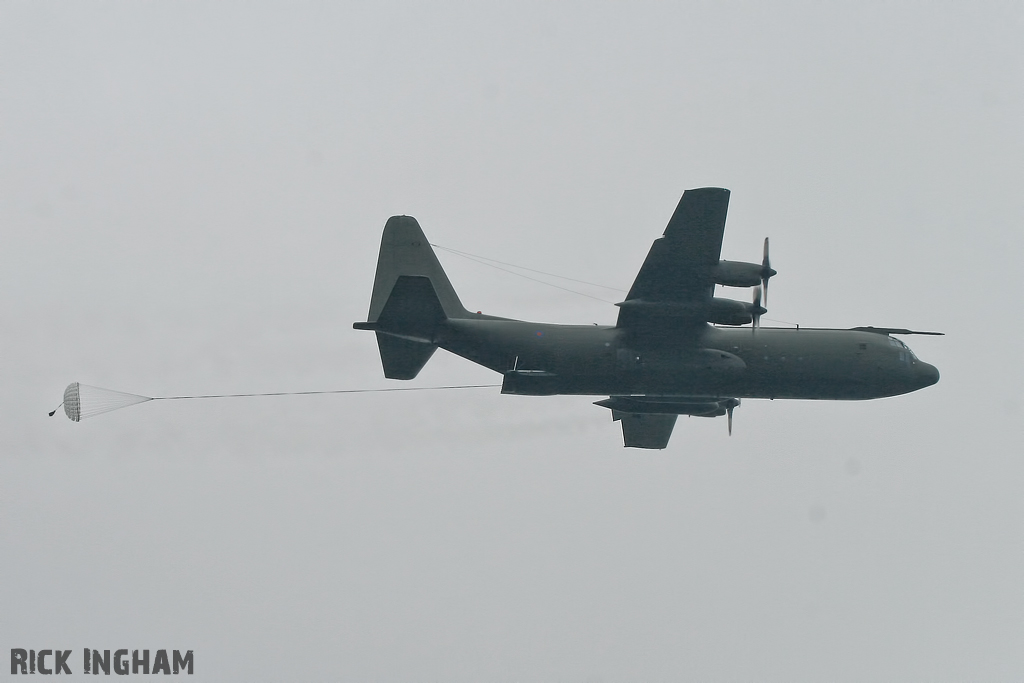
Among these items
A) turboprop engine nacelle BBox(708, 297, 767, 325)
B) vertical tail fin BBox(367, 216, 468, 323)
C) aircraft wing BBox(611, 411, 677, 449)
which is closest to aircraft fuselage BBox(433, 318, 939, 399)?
turboprop engine nacelle BBox(708, 297, 767, 325)

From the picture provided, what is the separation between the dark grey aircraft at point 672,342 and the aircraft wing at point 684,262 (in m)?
0.02

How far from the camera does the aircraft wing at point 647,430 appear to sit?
25359mm

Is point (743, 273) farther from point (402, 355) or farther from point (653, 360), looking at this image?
point (402, 355)

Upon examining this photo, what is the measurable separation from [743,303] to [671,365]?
2090mm

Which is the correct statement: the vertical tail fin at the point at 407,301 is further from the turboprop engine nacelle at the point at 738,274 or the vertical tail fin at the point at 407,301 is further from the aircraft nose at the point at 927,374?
the aircraft nose at the point at 927,374

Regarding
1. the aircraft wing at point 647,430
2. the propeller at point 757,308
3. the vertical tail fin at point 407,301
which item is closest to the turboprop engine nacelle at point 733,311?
the propeller at point 757,308

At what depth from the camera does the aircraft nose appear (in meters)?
23.0

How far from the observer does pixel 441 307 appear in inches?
835

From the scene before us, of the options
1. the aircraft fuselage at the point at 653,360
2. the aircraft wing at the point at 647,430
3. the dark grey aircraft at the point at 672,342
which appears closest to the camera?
the dark grey aircraft at the point at 672,342

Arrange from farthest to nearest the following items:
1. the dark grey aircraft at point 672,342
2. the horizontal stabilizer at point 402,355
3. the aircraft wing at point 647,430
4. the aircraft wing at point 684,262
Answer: the aircraft wing at point 647,430 < the horizontal stabilizer at point 402,355 < the dark grey aircraft at point 672,342 < the aircraft wing at point 684,262

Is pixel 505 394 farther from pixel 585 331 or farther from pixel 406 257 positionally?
pixel 406 257

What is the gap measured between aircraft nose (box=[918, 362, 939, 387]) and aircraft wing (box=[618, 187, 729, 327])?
585 cm

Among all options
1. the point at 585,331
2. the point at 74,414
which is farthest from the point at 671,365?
the point at 74,414

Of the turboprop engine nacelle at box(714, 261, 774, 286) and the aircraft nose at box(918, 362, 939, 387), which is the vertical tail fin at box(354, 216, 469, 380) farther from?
the aircraft nose at box(918, 362, 939, 387)
